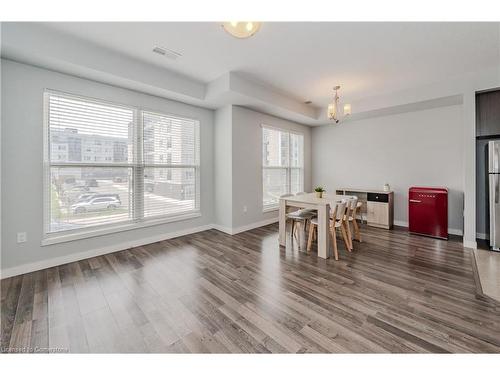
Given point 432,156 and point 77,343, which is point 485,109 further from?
point 77,343

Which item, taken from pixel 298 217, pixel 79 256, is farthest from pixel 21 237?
pixel 298 217

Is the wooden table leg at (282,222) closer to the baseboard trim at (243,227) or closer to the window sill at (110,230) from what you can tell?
the baseboard trim at (243,227)

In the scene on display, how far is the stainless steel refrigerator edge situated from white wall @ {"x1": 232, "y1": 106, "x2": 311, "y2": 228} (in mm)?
3718

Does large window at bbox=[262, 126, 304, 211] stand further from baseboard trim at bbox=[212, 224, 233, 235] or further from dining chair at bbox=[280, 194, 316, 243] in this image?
baseboard trim at bbox=[212, 224, 233, 235]

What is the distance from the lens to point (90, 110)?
3.05 meters

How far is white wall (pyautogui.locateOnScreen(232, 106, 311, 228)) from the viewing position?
4.25m

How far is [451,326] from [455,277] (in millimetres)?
1112

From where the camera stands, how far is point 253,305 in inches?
76.9

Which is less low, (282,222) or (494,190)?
(494,190)

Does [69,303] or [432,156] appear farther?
[432,156]

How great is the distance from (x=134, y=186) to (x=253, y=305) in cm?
276

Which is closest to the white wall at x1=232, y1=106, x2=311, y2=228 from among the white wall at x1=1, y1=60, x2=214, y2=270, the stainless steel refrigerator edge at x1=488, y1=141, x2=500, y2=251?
the white wall at x1=1, y1=60, x2=214, y2=270

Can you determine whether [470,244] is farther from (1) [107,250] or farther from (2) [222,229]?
(1) [107,250]
